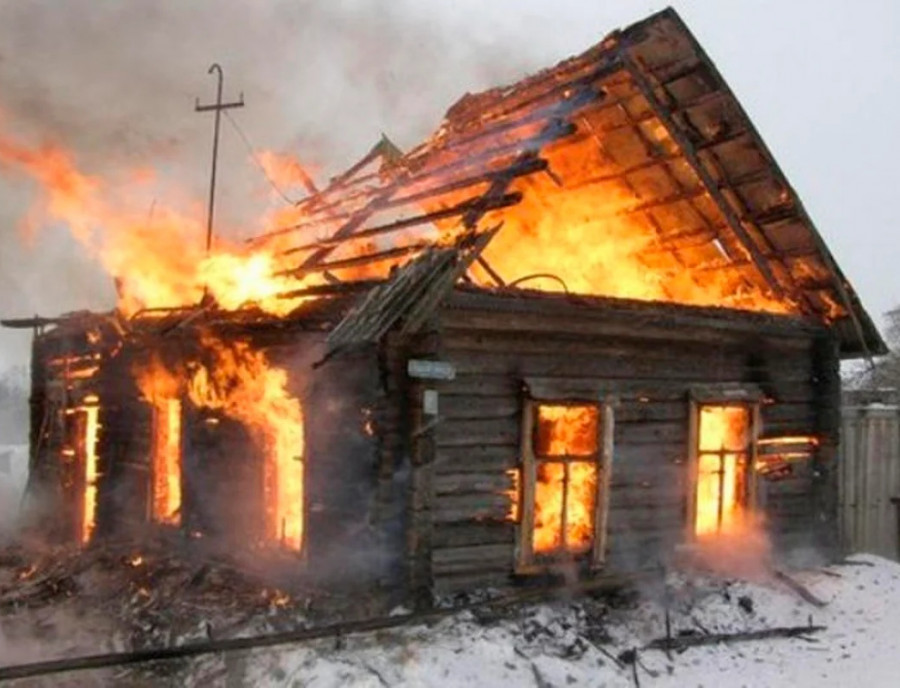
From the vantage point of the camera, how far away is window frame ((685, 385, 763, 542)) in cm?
1159

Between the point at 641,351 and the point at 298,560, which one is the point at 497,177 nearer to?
the point at 641,351

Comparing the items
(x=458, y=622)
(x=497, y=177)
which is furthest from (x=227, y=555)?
(x=497, y=177)

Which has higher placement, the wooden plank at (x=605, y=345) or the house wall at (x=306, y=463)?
the wooden plank at (x=605, y=345)

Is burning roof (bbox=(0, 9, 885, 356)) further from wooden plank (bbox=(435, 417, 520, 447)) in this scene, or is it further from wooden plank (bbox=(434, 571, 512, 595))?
wooden plank (bbox=(434, 571, 512, 595))

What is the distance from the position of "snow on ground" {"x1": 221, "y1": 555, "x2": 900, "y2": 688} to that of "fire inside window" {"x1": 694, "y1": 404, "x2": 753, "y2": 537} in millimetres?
1062

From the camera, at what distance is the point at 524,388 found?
10.2 m

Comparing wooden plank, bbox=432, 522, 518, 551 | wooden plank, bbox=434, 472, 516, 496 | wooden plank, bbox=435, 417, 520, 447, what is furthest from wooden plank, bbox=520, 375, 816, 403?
wooden plank, bbox=432, 522, 518, 551

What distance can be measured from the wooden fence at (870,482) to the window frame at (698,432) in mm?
2500

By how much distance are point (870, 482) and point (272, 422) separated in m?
9.45

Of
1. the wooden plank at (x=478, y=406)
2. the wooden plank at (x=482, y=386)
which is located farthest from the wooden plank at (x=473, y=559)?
the wooden plank at (x=482, y=386)

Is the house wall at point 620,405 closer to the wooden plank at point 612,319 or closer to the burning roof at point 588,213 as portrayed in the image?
the wooden plank at point 612,319

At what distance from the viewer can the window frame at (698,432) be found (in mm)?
11586

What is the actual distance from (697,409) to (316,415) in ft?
16.6

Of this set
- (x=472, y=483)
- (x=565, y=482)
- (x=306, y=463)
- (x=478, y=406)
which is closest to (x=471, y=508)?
(x=472, y=483)
